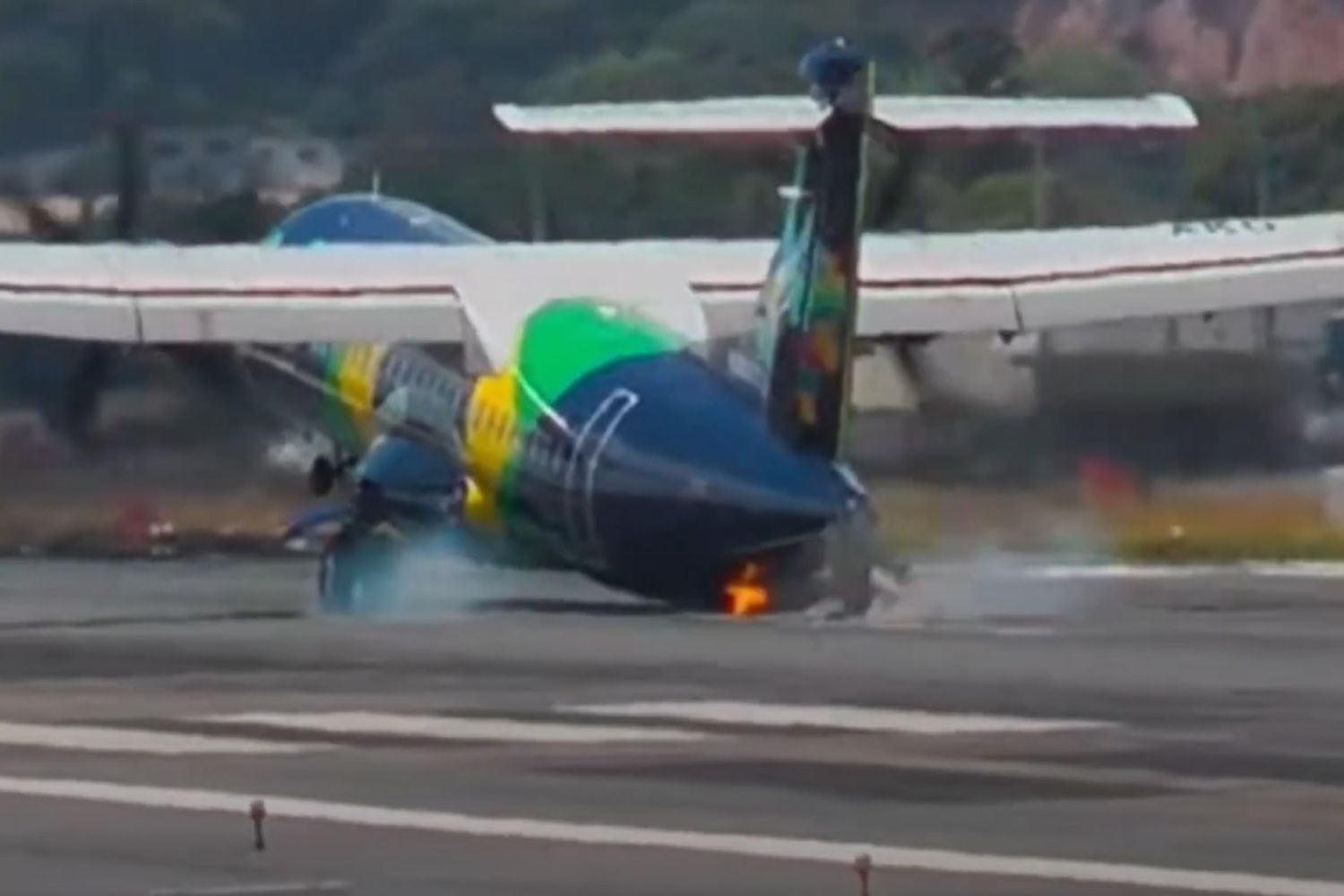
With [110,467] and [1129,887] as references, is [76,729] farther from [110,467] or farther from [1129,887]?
[110,467]

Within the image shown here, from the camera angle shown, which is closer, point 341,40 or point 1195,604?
point 1195,604

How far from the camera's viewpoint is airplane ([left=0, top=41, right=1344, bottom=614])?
119 feet

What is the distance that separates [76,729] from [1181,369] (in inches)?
1012

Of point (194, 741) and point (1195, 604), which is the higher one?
point (194, 741)

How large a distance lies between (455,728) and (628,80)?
40.7 m

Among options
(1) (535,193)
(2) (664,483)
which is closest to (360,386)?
(2) (664,483)

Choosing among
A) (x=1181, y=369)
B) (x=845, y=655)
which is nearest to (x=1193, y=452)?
(x=1181, y=369)

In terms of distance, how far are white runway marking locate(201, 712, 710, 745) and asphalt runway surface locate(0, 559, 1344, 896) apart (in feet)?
0.15

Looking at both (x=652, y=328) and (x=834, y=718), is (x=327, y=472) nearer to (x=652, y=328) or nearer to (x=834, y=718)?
(x=652, y=328)

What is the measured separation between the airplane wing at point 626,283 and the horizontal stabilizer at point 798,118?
5.30 ft

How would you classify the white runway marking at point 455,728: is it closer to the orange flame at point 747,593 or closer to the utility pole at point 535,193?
the orange flame at point 747,593

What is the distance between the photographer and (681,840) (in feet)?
66.3

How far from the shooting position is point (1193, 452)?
4978cm

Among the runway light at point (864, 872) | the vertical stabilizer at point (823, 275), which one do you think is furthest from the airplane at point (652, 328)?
the runway light at point (864, 872)
